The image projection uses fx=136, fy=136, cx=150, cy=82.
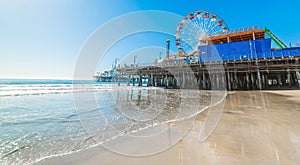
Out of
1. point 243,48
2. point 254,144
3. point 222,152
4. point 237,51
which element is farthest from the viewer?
point 237,51

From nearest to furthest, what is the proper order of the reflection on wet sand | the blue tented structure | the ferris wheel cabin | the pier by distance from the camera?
the reflection on wet sand
the pier
the ferris wheel cabin
the blue tented structure

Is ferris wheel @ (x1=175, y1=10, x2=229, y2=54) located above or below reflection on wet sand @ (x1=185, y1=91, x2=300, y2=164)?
above

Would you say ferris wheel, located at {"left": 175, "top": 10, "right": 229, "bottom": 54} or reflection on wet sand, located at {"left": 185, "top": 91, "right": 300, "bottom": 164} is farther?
ferris wheel, located at {"left": 175, "top": 10, "right": 229, "bottom": 54}

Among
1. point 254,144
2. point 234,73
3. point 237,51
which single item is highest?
point 237,51

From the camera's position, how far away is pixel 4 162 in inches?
76.9

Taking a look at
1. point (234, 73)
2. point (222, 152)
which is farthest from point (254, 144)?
point (234, 73)

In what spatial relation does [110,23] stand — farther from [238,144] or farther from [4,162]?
[238,144]

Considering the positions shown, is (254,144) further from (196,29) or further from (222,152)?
(196,29)

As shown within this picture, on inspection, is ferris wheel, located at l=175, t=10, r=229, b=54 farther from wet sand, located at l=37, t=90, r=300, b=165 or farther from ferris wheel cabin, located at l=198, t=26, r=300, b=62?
wet sand, located at l=37, t=90, r=300, b=165

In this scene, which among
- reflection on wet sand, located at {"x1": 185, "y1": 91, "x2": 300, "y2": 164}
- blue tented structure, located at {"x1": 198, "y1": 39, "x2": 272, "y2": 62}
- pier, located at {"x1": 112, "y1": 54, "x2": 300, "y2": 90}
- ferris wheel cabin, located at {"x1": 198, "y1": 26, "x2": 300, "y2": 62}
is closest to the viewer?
reflection on wet sand, located at {"x1": 185, "y1": 91, "x2": 300, "y2": 164}

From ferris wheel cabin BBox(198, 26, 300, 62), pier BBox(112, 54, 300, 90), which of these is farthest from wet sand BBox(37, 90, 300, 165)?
ferris wheel cabin BBox(198, 26, 300, 62)

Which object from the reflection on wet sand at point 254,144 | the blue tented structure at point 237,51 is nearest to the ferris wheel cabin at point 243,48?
the blue tented structure at point 237,51

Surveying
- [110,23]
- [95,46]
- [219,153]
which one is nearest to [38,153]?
[219,153]

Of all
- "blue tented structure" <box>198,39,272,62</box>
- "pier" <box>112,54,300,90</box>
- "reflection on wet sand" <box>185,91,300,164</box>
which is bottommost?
"reflection on wet sand" <box>185,91,300,164</box>
